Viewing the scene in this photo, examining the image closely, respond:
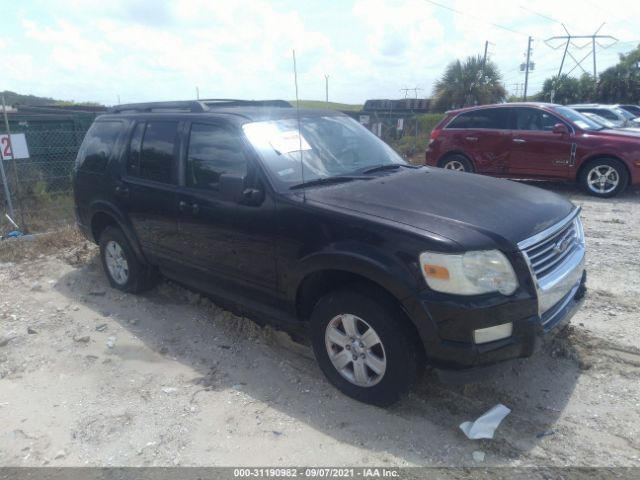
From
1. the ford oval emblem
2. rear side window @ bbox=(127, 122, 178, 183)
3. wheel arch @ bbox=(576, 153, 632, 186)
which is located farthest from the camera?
wheel arch @ bbox=(576, 153, 632, 186)

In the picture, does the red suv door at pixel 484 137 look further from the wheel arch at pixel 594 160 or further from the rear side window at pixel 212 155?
the rear side window at pixel 212 155

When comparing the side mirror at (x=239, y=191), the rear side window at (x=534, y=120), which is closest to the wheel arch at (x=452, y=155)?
the rear side window at (x=534, y=120)

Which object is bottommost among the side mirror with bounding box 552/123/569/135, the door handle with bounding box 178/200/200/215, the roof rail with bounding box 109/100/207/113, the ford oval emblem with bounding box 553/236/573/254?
the ford oval emblem with bounding box 553/236/573/254

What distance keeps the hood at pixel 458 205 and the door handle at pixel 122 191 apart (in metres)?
2.18

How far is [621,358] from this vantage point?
3.80m

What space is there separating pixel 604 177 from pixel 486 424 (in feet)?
Answer: 25.3

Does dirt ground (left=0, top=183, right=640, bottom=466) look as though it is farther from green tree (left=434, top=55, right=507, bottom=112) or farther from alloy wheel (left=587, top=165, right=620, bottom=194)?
green tree (left=434, top=55, right=507, bottom=112)

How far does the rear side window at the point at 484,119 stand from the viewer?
10.3 m

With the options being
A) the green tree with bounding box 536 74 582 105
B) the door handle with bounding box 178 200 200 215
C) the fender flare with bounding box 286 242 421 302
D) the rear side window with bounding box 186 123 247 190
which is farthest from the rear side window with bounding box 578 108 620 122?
the green tree with bounding box 536 74 582 105

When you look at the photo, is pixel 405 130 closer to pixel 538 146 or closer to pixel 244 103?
pixel 538 146

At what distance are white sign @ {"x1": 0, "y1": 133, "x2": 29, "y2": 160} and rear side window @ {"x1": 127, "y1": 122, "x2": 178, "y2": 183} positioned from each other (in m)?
4.47

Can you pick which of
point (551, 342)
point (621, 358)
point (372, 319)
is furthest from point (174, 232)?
point (621, 358)

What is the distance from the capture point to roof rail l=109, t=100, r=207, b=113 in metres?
4.51

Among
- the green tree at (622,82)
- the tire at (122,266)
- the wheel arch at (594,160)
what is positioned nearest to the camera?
the tire at (122,266)
